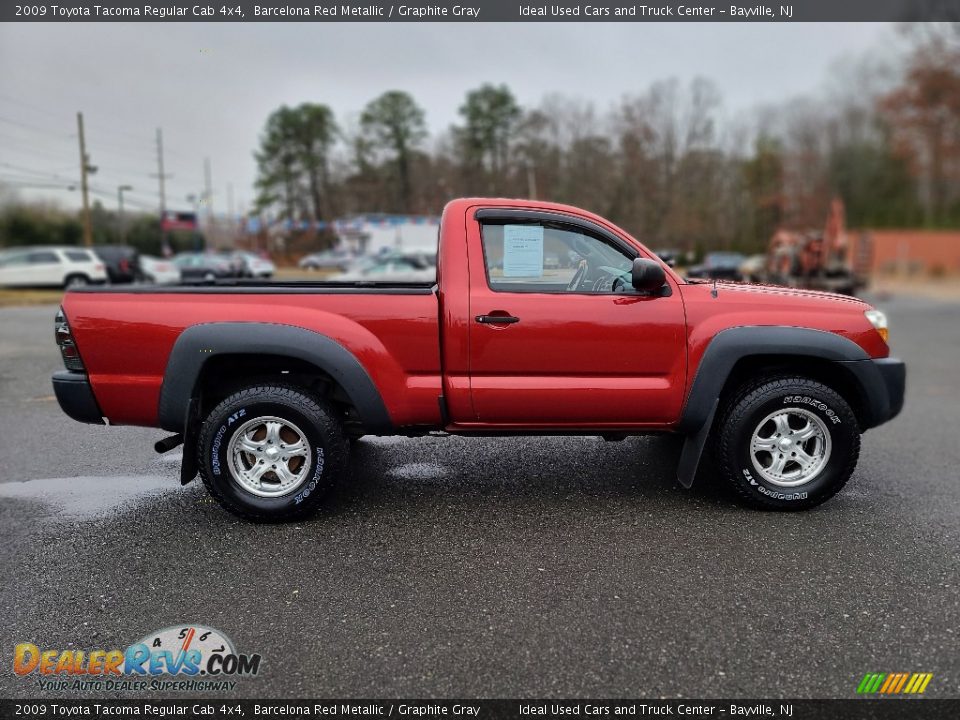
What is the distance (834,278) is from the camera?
22750mm

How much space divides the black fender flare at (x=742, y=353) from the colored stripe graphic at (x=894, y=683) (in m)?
1.60

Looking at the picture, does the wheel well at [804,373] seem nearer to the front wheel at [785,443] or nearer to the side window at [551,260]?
the front wheel at [785,443]

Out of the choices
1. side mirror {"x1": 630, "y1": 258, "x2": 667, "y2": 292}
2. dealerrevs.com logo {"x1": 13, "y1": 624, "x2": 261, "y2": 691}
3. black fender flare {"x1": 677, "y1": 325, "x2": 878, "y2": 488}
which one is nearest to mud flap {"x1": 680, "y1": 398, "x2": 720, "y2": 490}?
black fender flare {"x1": 677, "y1": 325, "x2": 878, "y2": 488}

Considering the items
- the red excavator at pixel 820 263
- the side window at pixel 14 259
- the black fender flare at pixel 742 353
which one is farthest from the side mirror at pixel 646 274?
the side window at pixel 14 259

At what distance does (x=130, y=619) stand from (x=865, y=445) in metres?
5.47

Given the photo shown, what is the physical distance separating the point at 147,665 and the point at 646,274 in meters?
2.96

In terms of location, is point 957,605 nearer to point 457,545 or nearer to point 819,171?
point 457,545

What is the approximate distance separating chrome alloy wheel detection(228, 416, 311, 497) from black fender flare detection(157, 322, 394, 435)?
1.14ft

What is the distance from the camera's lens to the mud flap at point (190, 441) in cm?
385

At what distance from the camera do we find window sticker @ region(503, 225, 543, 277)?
13.2ft

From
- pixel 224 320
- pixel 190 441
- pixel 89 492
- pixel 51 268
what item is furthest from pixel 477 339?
pixel 51 268

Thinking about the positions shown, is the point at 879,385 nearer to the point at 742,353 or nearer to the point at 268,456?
the point at 742,353

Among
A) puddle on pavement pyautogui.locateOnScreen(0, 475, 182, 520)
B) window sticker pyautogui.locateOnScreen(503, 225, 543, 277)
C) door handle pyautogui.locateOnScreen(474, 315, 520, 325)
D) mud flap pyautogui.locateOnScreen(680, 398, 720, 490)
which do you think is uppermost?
window sticker pyautogui.locateOnScreen(503, 225, 543, 277)

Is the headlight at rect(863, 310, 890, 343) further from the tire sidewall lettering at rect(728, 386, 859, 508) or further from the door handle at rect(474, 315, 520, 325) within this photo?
the door handle at rect(474, 315, 520, 325)
